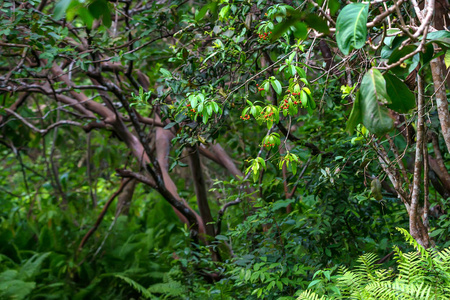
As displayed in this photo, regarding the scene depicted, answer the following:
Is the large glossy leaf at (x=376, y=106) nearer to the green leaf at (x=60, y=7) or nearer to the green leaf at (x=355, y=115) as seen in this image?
the green leaf at (x=355, y=115)

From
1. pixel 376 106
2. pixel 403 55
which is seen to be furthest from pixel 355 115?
pixel 403 55

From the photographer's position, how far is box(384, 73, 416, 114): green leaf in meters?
1.49

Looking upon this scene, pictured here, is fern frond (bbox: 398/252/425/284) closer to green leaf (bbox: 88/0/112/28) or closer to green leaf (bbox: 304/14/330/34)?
green leaf (bbox: 304/14/330/34)

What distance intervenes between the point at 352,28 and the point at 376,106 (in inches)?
9.2

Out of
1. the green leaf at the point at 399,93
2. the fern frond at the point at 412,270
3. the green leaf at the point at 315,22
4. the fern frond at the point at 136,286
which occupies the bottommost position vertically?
the fern frond at the point at 136,286

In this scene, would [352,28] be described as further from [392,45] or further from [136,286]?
[136,286]

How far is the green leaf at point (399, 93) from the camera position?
1489 millimetres

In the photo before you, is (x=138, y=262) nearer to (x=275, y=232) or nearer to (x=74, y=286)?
(x=74, y=286)

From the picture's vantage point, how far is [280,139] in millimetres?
3732

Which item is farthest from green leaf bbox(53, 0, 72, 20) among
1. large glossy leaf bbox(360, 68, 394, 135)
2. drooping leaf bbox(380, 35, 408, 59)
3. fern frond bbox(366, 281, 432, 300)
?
fern frond bbox(366, 281, 432, 300)

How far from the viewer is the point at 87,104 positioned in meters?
4.83

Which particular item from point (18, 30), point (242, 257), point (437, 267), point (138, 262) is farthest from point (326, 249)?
point (138, 262)

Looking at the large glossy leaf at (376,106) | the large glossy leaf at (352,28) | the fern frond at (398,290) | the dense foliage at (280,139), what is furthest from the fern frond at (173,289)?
the large glossy leaf at (352,28)

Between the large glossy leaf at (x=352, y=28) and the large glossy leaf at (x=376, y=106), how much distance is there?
12 centimetres
